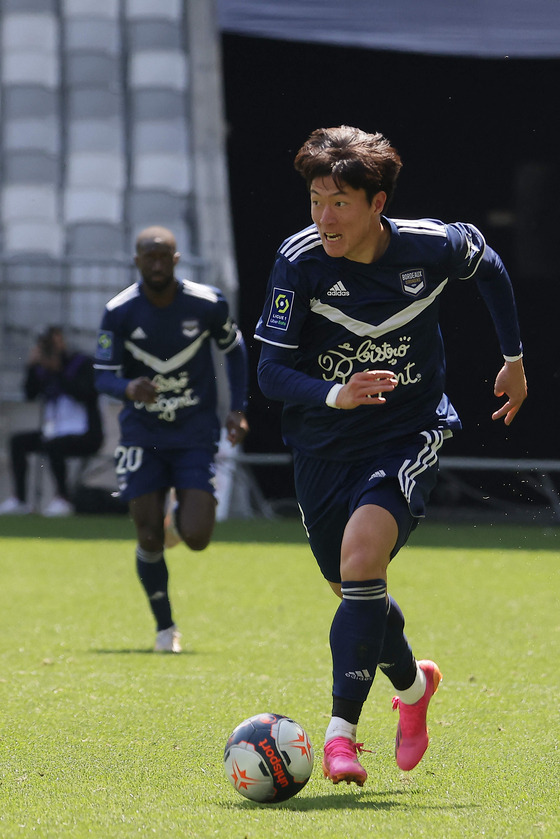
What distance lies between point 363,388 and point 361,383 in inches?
0.6

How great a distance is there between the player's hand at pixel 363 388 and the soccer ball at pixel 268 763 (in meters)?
0.97

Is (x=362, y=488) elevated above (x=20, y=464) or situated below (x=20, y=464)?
above

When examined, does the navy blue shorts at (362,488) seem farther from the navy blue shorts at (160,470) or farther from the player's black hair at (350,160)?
the navy blue shorts at (160,470)

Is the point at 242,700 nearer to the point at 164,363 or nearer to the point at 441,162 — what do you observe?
the point at 164,363

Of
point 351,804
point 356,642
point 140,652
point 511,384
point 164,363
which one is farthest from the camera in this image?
point 164,363

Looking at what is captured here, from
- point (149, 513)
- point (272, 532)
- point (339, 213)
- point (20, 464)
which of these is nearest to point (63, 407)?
point (20, 464)

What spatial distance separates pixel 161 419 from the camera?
7324mm

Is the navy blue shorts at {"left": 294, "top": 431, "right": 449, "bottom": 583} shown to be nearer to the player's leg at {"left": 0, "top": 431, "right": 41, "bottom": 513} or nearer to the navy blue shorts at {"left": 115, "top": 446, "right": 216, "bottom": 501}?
the navy blue shorts at {"left": 115, "top": 446, "right": 216, "bottom": 501}

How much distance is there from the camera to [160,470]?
725 centimetres

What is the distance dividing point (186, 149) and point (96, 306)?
2.35 m

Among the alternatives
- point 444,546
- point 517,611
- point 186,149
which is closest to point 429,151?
point 186,149

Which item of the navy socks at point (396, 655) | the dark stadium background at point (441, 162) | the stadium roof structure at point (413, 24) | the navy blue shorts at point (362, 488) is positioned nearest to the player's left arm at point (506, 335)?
the navy blue shorts at point (362, 488)

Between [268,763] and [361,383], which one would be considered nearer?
[268,763]

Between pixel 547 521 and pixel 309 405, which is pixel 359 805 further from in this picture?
pixel 547 521
